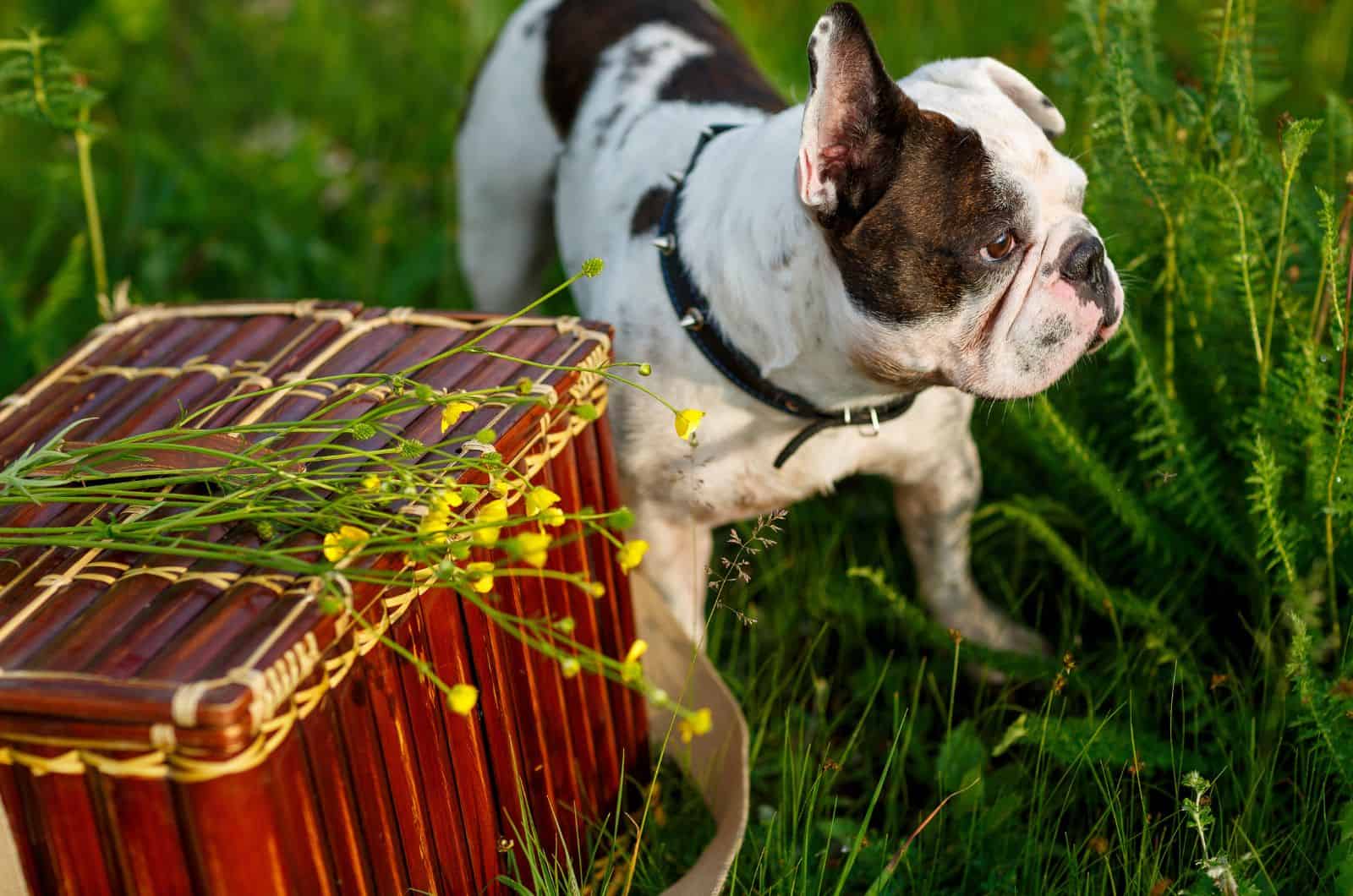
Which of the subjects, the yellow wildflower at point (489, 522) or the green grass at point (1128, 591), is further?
the green grass at point (1128, 591)

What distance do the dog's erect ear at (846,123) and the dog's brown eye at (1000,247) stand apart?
0.55 feet

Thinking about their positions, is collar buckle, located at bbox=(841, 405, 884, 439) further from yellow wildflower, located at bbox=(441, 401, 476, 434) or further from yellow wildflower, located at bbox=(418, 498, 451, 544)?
yellow wildflower, located at bbox=(418, 498, 451, 544)

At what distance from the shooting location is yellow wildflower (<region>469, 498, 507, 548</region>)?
54.9 inches

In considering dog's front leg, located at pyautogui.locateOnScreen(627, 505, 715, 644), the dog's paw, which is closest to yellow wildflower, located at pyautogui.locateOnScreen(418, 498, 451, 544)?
dog's front leg, located at pyautogui.locateOnScreen(627, 505, 715, 644)

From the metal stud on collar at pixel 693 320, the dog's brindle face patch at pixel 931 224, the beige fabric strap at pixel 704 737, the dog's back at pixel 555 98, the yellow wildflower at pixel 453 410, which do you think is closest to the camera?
the yellow wildflower at pixel 453 410

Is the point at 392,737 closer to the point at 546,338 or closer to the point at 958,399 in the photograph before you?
the point at 546,338

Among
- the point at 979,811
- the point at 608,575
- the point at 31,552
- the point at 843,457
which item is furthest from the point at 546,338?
the point at 979,811

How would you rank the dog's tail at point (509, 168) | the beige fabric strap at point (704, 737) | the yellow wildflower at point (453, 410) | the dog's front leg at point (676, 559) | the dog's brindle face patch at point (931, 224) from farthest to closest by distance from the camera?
1. the dog's tail at point (509, 168)
2. the dog's front leg at point (676, 559)
3. the beige fabric strap at point (704, 737)
4. the dog's brindle face patch at point (931, 224)
5. the yellow wildflower at point (453, 410)

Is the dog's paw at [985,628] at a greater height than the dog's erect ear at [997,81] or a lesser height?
lesser

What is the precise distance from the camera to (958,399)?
7.38ft

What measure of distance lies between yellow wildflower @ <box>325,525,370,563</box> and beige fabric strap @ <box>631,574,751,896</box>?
25.3 inches

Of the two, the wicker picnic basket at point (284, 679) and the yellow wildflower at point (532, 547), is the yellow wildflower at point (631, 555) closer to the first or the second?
the yellow wildflower at point (532, 547)

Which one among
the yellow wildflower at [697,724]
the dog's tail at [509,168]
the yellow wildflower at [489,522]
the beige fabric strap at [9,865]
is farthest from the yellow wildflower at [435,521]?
the dog's tail at [509,168]

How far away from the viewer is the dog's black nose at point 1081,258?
5.83ft
